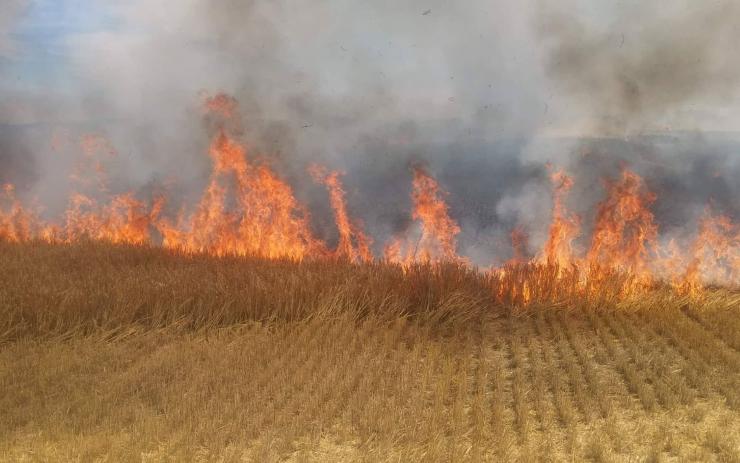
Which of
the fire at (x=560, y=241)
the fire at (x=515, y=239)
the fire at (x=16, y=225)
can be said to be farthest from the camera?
the fire at (x=16, y=225)

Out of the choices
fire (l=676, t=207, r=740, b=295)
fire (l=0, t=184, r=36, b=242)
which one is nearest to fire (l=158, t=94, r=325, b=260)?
fire (l=0, t=184, r=36, b=242)

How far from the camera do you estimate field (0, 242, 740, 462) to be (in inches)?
217

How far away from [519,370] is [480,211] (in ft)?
91.3

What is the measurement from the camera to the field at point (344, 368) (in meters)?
5.52

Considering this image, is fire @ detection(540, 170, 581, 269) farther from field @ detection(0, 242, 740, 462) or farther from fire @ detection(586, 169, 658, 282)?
field @ detection(0, 242, 740, 462)

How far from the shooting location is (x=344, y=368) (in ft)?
23.6

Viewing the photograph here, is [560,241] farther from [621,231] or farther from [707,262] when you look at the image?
[707,262]

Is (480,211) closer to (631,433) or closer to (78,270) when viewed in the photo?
(78,270)

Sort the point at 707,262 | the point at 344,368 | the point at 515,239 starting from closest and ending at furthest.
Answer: the point at 344,368
the point at 707,262
the point at 515,239

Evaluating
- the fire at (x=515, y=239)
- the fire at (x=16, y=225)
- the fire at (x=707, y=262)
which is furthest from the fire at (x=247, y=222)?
the fire at (x=707, y=262)

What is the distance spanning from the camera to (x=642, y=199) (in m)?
12.3

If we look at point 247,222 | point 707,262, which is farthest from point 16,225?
point 707,262

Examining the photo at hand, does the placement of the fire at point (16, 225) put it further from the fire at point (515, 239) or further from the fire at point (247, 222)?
the fire at point (247, 222)

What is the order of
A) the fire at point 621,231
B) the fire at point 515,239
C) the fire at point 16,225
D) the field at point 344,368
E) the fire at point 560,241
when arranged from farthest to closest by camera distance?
the fire at point 16,225 < the fire at point 560,241 < the fire at point 621,231 < the fire at point 515,239 < the field at point 344,368
